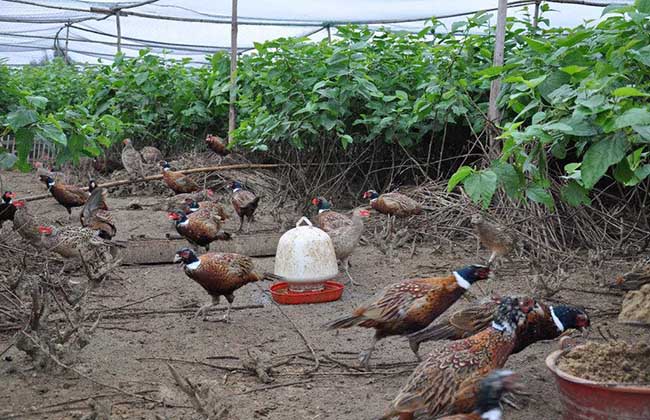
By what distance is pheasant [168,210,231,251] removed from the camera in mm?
7789

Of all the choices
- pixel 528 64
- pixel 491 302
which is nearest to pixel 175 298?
pixel 491 302

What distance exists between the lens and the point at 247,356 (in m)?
4.95

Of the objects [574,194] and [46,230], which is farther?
[46,230]

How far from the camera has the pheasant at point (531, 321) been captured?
14.5 ft

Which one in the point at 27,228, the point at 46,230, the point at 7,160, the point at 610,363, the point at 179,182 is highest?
the point at 7,160

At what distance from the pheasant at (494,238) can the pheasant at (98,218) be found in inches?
147

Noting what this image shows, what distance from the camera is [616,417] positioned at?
3129 mm

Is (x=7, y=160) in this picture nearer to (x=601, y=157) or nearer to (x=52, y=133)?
(x=52, y=133)

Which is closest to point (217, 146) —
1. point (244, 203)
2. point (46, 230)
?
point (244, 203)

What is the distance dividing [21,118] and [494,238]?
428 cm

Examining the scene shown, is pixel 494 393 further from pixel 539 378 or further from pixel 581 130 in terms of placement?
pixel 539 378

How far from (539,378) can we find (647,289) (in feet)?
3.75

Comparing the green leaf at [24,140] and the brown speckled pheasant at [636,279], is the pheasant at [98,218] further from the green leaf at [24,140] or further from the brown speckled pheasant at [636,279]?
the brown speckled pheasant at [636,279]

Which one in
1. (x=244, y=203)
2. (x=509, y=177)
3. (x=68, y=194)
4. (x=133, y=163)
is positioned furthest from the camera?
(x=133, y=163)
